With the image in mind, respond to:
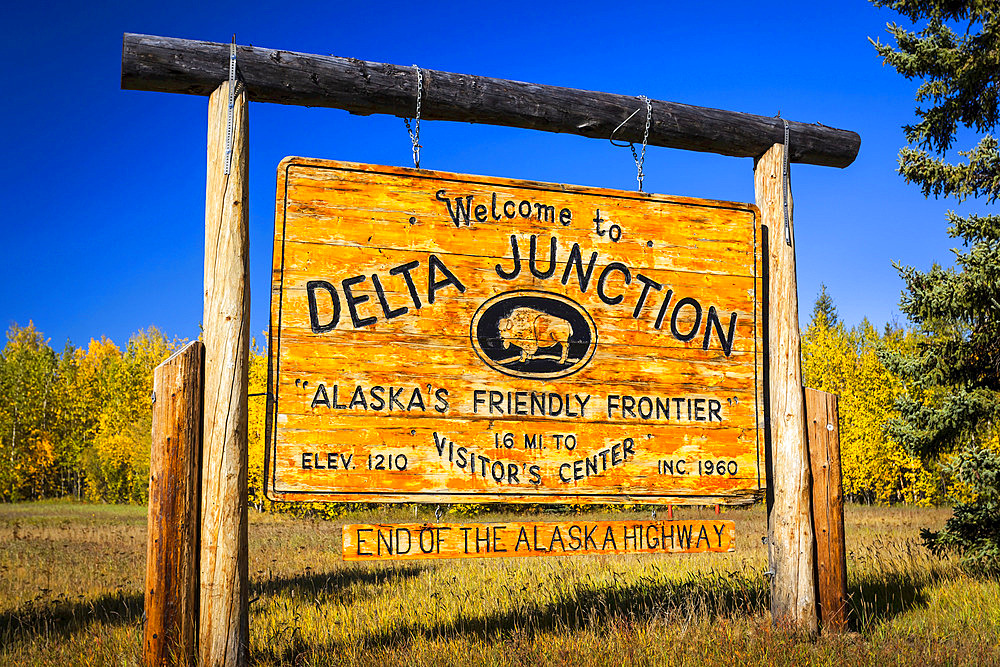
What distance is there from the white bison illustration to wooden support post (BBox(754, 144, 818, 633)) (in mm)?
1773

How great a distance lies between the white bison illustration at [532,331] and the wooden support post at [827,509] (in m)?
2.10

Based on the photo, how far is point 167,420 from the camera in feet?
13.3

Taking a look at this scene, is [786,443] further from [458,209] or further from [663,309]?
[458,209]

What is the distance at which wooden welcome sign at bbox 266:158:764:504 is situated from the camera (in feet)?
14.8

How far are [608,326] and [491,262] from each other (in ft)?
3.25

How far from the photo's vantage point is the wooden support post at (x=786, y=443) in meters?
5.18

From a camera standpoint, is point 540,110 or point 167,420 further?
point 540,110

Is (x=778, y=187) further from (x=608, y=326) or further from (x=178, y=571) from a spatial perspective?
(x=178, y=571)

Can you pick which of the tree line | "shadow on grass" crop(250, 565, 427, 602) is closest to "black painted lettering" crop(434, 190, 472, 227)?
"shadow on grass" crop(250, 565, 427, 602)

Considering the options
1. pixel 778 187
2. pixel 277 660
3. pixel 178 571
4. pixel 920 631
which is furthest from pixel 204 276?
pixel 920 631

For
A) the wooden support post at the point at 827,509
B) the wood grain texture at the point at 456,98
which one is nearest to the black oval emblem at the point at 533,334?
the wood grain texture at the point at 456,98

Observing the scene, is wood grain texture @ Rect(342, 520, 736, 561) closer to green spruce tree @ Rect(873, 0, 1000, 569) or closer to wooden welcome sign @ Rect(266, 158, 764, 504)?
wooden welcome sign @ Rect(266, 158, 764, 504)

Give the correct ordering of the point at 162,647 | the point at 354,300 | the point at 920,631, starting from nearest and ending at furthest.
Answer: the point at 162,647
the point at 354,300
the point at 920,631

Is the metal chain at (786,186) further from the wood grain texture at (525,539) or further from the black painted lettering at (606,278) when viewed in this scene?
the wood grain texture at (525,539)
